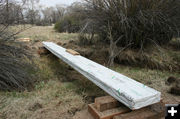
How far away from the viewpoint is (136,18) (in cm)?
300

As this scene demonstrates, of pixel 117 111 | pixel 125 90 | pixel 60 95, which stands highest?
pixel 125 90

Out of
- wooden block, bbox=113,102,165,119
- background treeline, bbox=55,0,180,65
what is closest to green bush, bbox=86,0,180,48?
background treeline, bbox=55,0,180,65

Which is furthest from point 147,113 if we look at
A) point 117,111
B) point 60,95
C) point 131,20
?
point 131,20

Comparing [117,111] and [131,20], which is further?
[131,20]

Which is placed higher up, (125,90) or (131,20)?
(131,20)

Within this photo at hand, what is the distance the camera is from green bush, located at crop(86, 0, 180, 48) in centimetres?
294

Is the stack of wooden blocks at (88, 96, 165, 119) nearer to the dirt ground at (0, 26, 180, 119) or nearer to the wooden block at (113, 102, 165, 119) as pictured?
the wooden block at (113, 102, 165, 119)

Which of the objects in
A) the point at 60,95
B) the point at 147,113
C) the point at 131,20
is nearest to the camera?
the point at 147,113

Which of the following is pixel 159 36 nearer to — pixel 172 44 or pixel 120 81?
pixel 172 44

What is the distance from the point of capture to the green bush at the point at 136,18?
2.94 m

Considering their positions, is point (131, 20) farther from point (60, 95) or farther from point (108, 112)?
point (108, 112)

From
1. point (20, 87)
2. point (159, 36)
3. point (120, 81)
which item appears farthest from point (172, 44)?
point (20, 87)

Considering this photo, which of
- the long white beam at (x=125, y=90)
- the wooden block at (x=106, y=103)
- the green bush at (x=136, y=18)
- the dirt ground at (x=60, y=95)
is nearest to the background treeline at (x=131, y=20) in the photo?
the green bush at (x=136, y=18)

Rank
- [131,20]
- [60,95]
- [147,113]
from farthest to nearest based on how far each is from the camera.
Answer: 1. [131,20]
2. [60,95]
3. [147,113]
